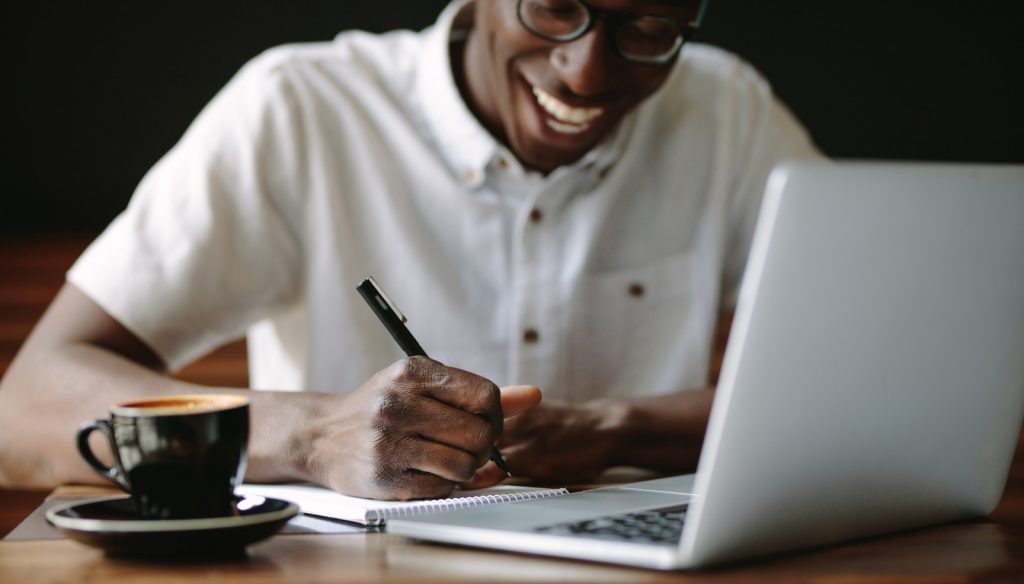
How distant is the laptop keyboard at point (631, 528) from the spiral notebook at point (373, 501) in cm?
16

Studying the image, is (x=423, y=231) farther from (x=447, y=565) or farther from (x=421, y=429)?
(x=447, y=565)

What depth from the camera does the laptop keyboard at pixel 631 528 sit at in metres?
0.84

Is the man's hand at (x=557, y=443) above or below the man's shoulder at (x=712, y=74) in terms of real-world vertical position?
below

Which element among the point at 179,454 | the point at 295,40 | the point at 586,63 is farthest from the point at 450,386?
the point at 295,40

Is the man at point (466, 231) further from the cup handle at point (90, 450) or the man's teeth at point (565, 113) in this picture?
the cup handle at point (90, 450)

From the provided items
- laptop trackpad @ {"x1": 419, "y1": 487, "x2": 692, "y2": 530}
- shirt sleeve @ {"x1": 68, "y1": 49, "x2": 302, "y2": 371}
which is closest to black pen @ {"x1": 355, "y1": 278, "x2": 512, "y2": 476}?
laptop trackpad @ {"x1": 419, "y1": 487, "x2": 692, "y2": 530}

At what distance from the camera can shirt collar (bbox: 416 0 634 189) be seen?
5.66 ft

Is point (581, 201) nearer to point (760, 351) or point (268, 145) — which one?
point (268, 145)

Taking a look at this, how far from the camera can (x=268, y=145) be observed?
166 cm

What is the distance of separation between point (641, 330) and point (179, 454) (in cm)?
105

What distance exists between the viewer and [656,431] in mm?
1413

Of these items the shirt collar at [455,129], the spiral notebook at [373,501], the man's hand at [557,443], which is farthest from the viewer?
the shirt collar at [455,129]

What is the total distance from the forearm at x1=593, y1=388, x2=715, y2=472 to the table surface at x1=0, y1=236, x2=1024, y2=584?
42 cm

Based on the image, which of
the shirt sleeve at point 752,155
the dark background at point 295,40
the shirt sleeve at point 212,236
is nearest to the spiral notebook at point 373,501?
the shirt sleeve at point 212,236
